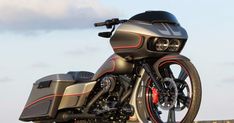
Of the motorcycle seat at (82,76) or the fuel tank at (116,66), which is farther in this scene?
the motorcycle seat at (82,76)

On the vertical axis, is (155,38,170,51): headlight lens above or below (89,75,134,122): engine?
above

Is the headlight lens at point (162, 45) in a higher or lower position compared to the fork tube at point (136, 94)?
higher

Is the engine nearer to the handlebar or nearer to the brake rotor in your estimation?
the brake rotor

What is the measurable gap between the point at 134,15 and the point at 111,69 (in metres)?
0.84

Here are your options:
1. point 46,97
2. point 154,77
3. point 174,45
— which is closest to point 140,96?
point 154,77

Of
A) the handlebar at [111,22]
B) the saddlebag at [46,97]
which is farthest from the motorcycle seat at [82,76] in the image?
the handlebar at [111,22]

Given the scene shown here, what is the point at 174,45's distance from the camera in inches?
354

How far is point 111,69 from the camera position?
31.0 ft

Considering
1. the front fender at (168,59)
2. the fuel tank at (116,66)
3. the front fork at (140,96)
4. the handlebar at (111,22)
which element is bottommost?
the front fork at (140,96)

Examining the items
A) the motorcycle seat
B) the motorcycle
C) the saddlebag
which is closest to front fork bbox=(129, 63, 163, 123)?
the motorcycle

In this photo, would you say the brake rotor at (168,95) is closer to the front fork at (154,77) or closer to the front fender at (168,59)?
the front fork at (154,77)

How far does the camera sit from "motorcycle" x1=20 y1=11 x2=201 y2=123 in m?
8.63

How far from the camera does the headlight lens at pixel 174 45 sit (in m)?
8.96

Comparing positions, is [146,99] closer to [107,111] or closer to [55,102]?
[107,111]
